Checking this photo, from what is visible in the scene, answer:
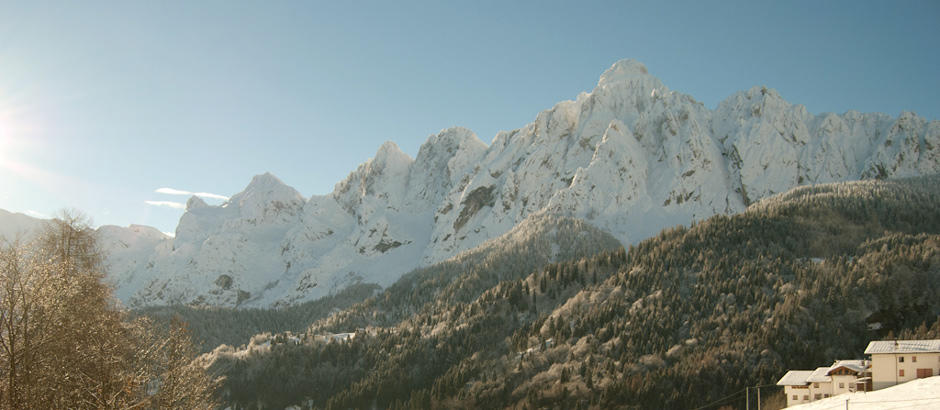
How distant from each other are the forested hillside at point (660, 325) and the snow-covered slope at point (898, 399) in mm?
52456

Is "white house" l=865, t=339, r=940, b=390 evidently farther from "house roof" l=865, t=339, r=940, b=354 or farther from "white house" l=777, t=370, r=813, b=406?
"white house" l=777, t=370, r=813, b=406

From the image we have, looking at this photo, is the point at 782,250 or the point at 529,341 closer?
the point at 529,341

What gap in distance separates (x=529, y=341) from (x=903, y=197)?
120868 mm

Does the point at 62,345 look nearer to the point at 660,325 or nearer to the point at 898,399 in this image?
the point at 898,399

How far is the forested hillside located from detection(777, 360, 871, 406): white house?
27786mm

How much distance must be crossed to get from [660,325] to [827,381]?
56.1 metres

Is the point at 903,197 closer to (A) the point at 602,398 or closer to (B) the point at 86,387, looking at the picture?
(A) the point at 602,398

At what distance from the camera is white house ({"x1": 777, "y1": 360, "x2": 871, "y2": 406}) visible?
7519cm

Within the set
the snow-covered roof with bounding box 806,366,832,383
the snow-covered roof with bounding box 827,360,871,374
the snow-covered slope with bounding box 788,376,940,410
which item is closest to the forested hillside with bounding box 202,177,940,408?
the snow-covered roof with bounding box 806,366,832,383

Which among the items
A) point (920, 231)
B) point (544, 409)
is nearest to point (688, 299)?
point (544, 409)

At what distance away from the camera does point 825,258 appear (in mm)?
153625

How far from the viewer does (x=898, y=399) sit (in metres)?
53.4

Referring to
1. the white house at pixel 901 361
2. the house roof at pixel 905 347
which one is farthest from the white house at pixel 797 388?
the white house at pixel 901 361

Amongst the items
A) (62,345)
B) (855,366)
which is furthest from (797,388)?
(62,345)
